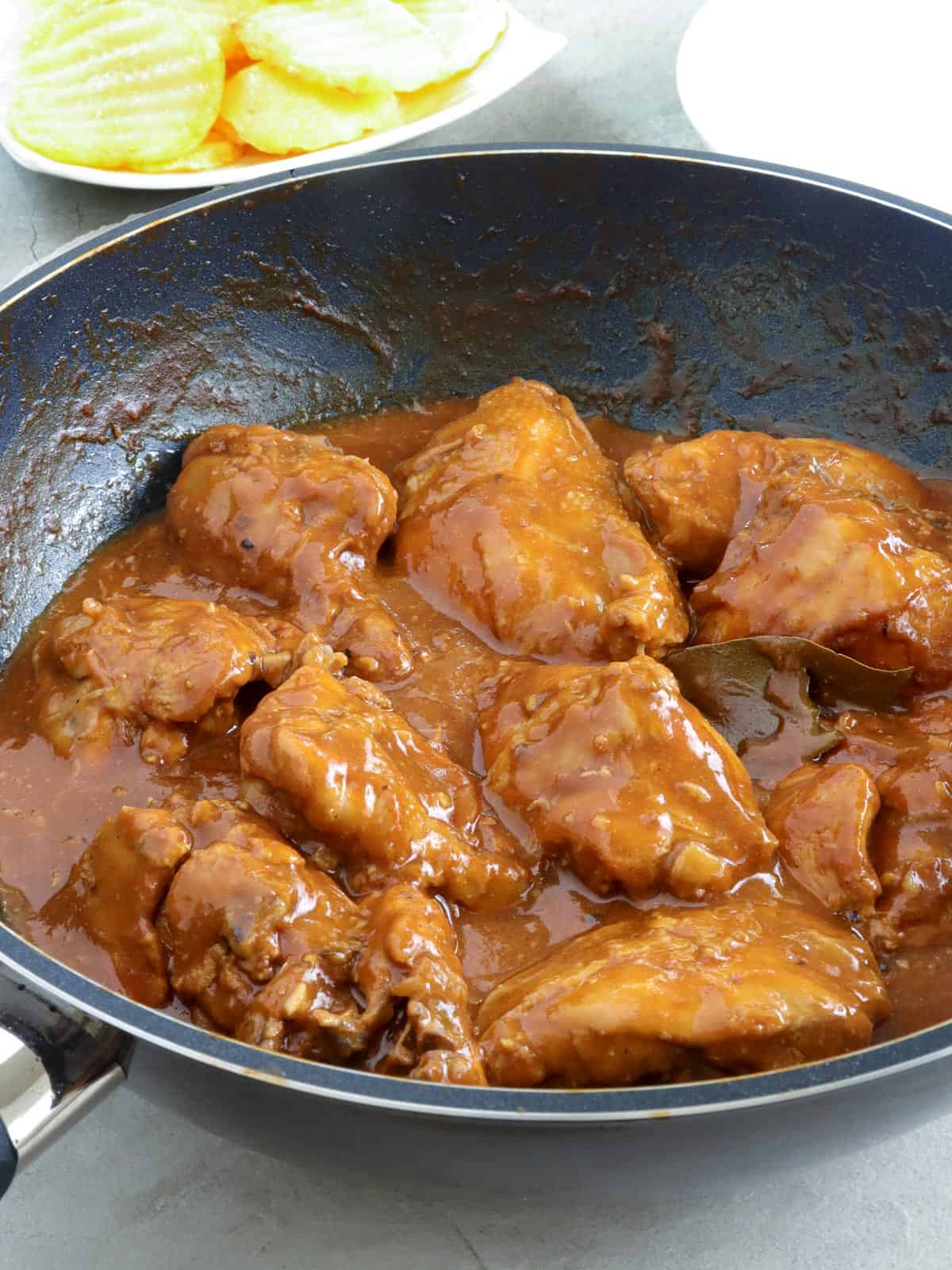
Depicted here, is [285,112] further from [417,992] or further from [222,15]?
[417,992]

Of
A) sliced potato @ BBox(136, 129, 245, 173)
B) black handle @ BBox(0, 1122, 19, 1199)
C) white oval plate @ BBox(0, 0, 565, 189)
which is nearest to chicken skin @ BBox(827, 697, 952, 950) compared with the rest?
black handle @ BBox(0, 1122, 19, 1199)

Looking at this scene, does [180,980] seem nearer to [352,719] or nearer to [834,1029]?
[352,719]

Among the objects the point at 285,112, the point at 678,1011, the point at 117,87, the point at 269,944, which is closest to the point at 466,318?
the point at 285,112

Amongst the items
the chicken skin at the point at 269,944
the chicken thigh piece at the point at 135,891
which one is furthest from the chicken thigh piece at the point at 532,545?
the chicken thigh piece at the point at 135,891

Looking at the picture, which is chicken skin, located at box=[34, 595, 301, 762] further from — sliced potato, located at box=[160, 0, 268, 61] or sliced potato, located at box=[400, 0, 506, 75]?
sliced potato, located at box=[400, 0, 506, 75]

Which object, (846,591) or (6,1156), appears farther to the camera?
(846,591)

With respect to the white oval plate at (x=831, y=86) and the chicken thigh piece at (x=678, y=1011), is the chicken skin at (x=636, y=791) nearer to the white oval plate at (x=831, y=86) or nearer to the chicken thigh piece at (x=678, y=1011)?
the chicken thigh piece at (x=678, y=1011)
